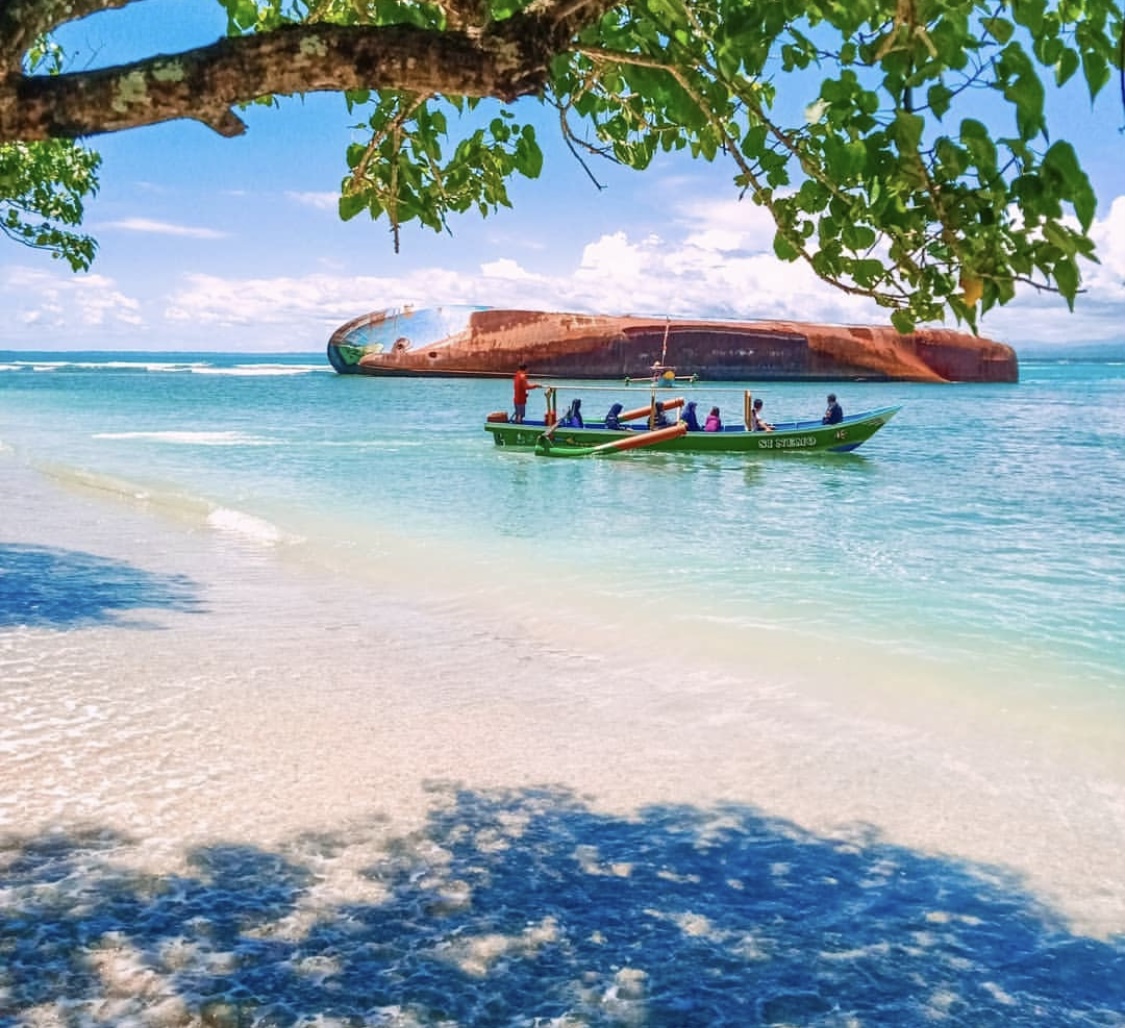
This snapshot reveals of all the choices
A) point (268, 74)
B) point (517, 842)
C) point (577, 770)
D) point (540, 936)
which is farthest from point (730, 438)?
point (268, 74)

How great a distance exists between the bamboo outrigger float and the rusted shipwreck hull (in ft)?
200

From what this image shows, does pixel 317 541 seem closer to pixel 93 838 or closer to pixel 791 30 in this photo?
pixel 93 838

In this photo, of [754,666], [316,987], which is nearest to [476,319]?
[754,666]

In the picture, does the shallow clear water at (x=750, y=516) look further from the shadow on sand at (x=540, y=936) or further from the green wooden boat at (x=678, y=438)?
the shadow on sand at (x=540, y=936)

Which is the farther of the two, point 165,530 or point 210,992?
point 165,530

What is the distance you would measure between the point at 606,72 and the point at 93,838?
14.5ft

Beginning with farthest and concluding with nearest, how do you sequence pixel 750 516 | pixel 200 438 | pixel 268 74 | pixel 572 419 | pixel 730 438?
pixel 200 438 < pixel 572 419 < pixel 730 438 < pixel 750 516 < pixel 268 74

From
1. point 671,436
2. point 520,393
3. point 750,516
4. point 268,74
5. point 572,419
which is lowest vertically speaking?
point 750,516

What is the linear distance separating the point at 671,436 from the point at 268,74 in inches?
1113

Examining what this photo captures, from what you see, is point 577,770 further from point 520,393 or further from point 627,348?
point 627,348

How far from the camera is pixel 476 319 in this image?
97562mm

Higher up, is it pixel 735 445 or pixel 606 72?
pixel 606 72

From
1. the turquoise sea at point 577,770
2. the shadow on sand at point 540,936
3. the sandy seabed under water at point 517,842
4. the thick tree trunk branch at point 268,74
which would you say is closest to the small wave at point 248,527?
the turquoise sea at point 577,770

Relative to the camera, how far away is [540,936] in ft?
16.4
